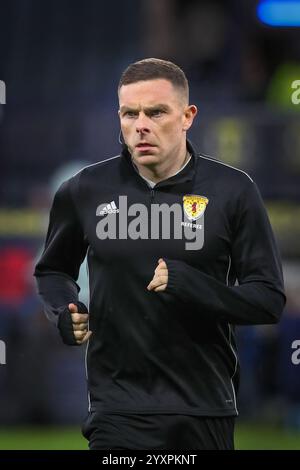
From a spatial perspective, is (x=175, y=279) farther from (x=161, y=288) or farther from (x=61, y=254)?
(x=61, y=254)

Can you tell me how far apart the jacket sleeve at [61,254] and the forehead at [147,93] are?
500 millimetres

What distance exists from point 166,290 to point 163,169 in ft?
2.01

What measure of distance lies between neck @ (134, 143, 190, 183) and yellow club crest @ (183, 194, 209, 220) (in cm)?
13

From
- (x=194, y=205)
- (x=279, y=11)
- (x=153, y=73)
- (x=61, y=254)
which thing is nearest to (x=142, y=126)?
(x=153, y=73)

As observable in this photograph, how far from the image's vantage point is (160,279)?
5.14 metres

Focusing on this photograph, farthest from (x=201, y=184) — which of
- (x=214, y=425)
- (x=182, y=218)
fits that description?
(x=214, y=425)

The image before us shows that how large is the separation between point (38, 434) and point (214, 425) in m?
10.2

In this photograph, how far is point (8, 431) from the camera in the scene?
15656mm

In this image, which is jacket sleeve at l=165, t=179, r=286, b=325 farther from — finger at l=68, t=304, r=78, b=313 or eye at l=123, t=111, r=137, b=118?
eye at l=123, t=111, r=137, b=118

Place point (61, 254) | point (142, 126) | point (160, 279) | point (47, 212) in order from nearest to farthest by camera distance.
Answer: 1. point (160, 279)
2. point (142, 126)
3. point (61, 254)
4. point (47, 212)

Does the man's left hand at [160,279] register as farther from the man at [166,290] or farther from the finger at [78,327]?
the finger at [78,327]

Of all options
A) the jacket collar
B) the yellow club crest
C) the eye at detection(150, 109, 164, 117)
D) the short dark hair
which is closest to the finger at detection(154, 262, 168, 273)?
the yellow club crest

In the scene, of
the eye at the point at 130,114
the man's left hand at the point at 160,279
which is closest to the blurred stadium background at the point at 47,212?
the eye at the point at 130,114
